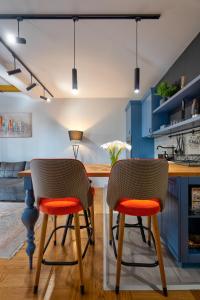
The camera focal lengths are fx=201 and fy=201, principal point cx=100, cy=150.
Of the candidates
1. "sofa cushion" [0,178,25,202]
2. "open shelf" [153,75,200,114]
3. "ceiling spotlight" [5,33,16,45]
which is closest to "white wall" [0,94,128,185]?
"sofa cushion" [0,178,25,202]

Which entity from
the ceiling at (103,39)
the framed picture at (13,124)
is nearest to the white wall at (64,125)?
the framed picture at (13,124)

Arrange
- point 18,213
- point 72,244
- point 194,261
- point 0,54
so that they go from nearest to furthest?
point 194,261 → point 72,244 → point 0,54 → point 18,213

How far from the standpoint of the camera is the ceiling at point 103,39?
82.7 inches

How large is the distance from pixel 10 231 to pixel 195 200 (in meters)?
2.29

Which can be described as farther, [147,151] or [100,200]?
[147,151]

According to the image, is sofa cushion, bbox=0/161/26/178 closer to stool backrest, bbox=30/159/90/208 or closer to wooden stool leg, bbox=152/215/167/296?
stool backrest, bbox=30/159/90/208

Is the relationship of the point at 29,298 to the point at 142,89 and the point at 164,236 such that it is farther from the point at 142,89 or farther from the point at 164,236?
the point at 142,89

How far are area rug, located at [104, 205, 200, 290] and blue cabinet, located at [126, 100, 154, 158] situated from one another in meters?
2.74

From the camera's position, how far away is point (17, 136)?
18.0 feet

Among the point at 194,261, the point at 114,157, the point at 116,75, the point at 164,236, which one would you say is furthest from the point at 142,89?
the point at 194,261

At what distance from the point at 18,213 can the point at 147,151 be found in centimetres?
302

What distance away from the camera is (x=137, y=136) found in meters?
4.68

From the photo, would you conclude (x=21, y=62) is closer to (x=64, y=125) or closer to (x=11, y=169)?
(x=64, y=125)

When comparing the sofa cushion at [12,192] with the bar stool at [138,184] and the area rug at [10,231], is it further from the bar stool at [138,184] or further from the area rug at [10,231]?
the bar stool at [138,184]
